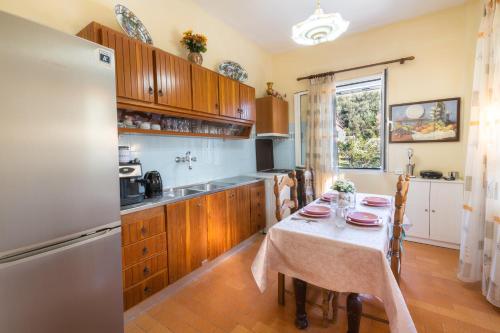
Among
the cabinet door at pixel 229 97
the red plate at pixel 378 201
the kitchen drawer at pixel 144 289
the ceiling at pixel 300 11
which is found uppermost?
the ceiling at pixel 300 11

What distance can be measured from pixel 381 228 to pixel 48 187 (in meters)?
1.81

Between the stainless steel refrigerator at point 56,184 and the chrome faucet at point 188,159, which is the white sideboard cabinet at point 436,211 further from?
the stainless steel refrigerator at point 56,184

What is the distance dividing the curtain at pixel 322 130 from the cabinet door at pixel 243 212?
1.21m

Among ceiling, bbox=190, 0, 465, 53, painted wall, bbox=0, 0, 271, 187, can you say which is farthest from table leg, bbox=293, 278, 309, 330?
ceiling, bbox=190, 0, 465, 53

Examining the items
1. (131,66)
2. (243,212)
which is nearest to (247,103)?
(243,212)

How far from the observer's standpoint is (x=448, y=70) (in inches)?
108

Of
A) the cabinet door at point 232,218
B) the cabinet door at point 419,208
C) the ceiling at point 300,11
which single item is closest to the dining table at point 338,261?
the cabinet door at point 232,218

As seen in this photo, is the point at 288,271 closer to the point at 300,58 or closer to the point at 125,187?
the point at 125,187

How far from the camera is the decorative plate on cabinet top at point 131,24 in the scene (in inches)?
71.9

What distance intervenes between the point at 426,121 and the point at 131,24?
3.53 metres

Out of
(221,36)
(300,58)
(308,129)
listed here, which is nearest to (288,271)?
(308,129)

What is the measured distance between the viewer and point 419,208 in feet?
9.14

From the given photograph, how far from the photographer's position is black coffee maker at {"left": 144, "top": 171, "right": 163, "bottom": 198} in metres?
1.99

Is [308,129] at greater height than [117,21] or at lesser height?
lesser
